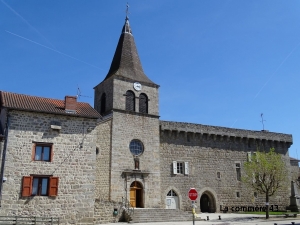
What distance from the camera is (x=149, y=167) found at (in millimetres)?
26047

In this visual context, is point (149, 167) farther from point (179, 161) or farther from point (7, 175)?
point (7, 175)

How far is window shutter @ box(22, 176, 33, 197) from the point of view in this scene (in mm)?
17766

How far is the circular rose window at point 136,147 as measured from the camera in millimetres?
25859

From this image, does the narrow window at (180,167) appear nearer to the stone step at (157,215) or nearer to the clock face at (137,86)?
the stone step at (157,215)

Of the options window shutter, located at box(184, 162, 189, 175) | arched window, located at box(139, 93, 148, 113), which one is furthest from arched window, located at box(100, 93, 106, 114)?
window shutter, located at box(184, 162, 189, 175)

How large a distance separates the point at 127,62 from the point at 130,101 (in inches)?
157

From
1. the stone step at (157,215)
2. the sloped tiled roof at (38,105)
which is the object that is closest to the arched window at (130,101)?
the sloped tiled roof at (38,105)

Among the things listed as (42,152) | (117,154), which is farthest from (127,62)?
(42,152)

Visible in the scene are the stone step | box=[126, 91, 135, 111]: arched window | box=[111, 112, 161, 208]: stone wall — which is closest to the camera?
the stone step

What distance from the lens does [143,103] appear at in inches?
1090

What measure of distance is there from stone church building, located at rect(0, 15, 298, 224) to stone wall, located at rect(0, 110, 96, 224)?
52mm

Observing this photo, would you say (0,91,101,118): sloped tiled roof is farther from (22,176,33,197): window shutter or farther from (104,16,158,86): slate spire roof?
(104,16,158,86): slate spire roof

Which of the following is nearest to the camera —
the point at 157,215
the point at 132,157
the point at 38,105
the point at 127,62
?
the point at 38,105

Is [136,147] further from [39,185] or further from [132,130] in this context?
[39,185]
